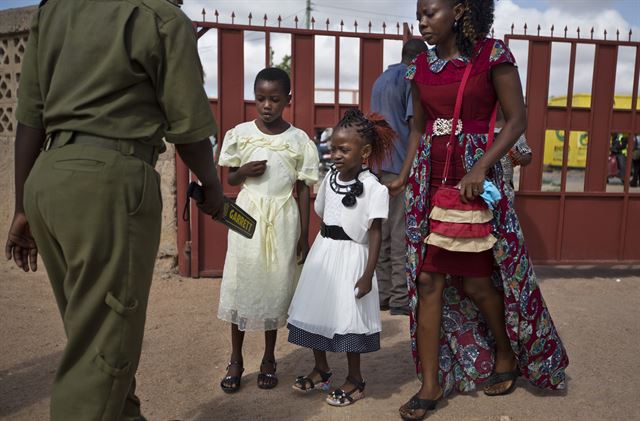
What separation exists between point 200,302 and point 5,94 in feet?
10.6

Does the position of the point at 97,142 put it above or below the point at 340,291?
above

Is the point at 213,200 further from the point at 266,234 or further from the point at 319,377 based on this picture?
the point at 319,377

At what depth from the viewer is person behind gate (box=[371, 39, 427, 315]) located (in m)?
4.79

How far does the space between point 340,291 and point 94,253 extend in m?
1.46

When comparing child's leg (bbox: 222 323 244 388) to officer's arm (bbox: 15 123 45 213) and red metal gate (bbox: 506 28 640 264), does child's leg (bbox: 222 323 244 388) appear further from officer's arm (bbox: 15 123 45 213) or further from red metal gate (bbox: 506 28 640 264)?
red metal gate (bbox: 506 28 640 264)

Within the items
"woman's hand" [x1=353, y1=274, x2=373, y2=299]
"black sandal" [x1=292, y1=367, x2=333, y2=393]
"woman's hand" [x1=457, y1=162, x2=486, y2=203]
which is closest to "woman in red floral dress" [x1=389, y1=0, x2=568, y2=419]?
"woman's hand" [x1=457, y1=162, x2=486, y2=203]

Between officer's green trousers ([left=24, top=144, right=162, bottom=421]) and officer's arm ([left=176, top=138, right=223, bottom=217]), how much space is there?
20 cm

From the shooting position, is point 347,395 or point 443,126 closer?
point 443,126

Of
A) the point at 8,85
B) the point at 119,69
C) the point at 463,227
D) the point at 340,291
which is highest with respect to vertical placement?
the point at 8,85

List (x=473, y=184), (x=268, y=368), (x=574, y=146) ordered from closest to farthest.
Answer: (x=473, y=184) < (x=268, y=368) < (x=574, y=146)

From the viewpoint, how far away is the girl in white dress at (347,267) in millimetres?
3041

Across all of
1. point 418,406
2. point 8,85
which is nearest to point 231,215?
point 418,406

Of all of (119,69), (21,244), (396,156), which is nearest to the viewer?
(119,69)

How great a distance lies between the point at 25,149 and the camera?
2113 millimetres
